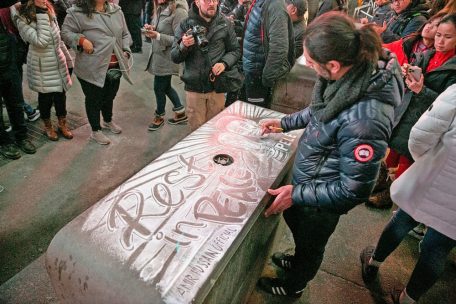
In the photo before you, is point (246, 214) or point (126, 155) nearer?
point (246, 214)

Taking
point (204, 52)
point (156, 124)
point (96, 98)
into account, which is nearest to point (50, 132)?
point (96, 98)

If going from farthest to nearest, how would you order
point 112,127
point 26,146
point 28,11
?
point 112,127 < point 26,146 < point 28,11

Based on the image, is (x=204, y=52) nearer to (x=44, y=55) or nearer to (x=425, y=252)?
(x=44, y=55)

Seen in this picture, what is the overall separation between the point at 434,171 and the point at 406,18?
7.27ft

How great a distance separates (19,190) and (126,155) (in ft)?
Answer: 3.75

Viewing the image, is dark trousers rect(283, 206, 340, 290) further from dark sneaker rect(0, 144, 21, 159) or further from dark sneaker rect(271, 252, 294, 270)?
dark sneaker rect(0, 144, 21, 159)

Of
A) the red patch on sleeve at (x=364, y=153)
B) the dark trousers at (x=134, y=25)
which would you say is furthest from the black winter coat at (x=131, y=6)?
the red patch on sleeve at (x=364, y=153)

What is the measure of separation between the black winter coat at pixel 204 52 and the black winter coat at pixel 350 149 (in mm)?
1854

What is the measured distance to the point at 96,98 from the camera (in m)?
3.62

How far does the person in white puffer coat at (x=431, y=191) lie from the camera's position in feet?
6.02

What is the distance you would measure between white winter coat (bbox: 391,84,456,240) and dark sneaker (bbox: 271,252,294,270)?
36.8 inches

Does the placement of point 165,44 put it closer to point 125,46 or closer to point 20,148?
point 125,46

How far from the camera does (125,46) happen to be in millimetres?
3684

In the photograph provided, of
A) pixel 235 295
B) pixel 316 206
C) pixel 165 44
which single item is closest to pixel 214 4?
pixel 165 44
